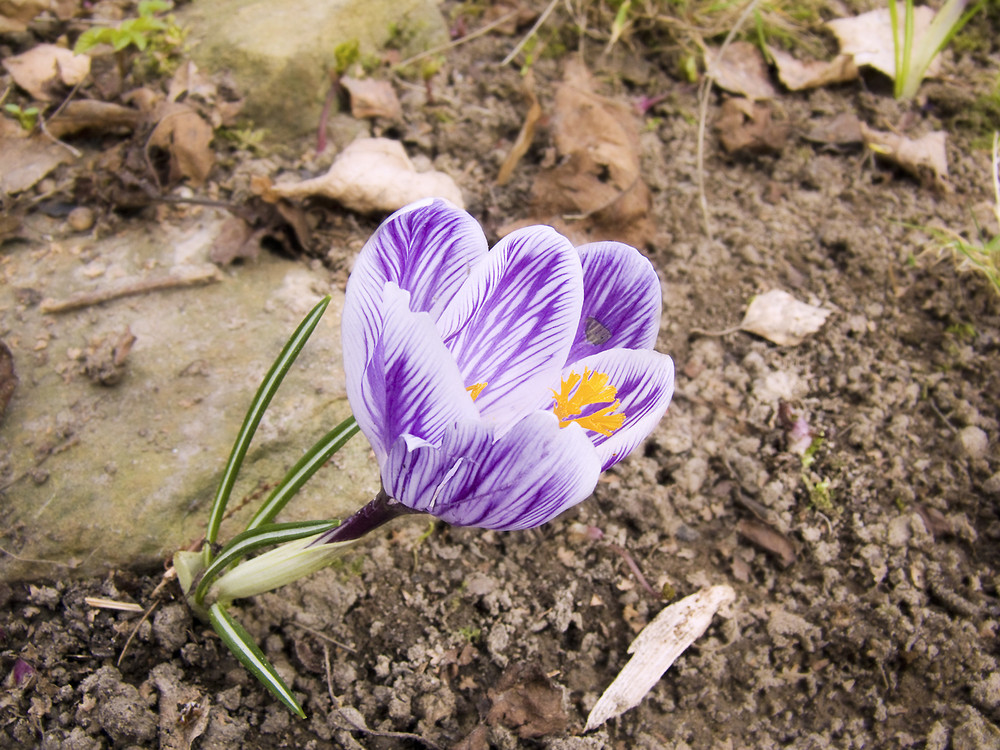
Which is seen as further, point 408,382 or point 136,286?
point 136,286

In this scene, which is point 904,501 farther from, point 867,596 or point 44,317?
point 44,317

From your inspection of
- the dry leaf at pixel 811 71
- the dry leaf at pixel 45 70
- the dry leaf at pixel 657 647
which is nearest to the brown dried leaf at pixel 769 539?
the dry leaf at pixel 657 647

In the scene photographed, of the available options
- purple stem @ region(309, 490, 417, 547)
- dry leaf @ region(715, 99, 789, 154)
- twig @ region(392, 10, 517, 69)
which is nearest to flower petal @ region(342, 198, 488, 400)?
purple stem @ region(309, 490, 417, 547)

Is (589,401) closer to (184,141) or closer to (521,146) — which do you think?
(521,146)

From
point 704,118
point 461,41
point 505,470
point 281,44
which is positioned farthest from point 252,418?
point 704,118

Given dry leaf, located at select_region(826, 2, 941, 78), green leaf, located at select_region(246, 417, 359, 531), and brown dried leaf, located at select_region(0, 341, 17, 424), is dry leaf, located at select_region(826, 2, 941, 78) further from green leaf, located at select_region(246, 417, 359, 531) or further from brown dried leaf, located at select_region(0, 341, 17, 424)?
brown dried leaf, located at select_region(0, 341, 17, 424)

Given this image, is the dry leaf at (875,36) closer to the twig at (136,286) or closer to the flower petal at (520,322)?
the flower petal at (520,322)
